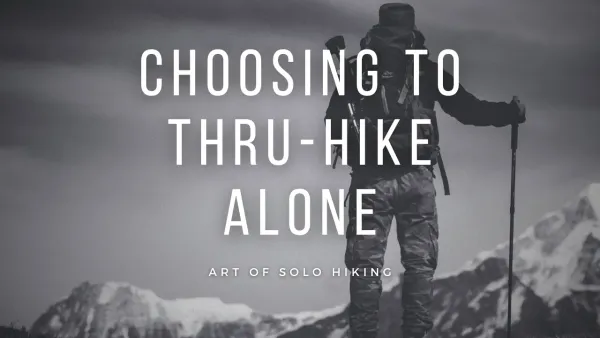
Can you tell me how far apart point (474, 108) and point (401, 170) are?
0.52 m

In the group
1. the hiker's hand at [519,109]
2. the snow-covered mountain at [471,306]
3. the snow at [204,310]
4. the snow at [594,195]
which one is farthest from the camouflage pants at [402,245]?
the snow at [594,195]

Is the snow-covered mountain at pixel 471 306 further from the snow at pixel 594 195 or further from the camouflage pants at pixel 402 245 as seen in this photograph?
the camouflage pants at pixel 402 245

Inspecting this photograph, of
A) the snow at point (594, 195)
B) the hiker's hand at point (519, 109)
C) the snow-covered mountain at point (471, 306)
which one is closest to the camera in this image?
the hiker's hand at point (519, 109)

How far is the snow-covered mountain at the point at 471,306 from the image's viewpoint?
242 inches

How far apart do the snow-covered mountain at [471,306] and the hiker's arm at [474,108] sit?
1.97 feet

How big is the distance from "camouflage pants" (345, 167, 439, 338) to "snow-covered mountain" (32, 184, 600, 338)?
29 cm

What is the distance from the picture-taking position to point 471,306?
6145 millimetres

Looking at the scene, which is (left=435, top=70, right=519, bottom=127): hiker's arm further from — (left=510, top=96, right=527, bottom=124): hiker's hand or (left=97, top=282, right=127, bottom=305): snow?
(left=97, top=282, right=127, bottom=305): snow

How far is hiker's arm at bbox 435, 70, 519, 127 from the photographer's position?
604 centimetres

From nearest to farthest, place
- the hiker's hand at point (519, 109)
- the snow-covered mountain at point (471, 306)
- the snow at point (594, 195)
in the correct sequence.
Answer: the hiker's hand at point (519, 109), the snow-covered mountain at point (471, 306), the snow at point (594, 195)

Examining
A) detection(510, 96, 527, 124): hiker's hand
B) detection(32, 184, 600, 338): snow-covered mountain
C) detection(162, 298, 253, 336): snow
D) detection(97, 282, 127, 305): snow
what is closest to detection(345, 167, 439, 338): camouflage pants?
detection(32, 184, 600, 338): snow-covered mountain

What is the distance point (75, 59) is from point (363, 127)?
1620 millimetres

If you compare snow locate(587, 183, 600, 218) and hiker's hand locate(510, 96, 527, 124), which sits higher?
hiker's hand locate(510, 96, 527, 124)

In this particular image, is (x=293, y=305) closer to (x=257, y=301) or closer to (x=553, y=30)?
(x=257, y=301)
